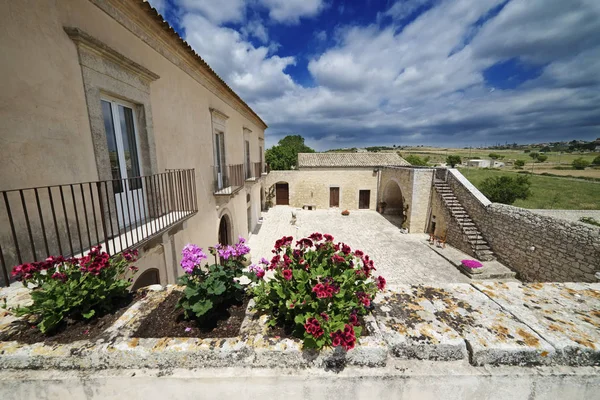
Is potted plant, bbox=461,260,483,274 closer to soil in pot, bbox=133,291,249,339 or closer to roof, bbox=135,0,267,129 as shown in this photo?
soil in pot, bbox=133,291,249,339

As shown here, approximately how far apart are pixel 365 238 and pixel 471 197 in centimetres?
570

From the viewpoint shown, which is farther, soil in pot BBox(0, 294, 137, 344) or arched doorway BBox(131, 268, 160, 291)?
arched doorway BBox(131, 268, 160, 291)

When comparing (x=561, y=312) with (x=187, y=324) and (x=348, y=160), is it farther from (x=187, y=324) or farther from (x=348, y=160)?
(x=348, y=160)

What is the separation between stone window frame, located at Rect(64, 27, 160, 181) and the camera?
2992 mm

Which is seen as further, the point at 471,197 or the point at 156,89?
the point at 471,197

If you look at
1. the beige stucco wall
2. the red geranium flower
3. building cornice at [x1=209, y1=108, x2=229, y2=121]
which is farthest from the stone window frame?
the beige stucco wall

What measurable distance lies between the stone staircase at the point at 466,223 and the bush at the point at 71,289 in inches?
490

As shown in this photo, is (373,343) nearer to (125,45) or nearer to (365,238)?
(125,45)

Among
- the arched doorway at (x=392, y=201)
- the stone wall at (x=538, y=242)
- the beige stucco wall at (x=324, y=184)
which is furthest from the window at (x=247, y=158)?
the arched doorway at (x=392, y=201)

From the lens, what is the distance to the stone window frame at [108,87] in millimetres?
2992

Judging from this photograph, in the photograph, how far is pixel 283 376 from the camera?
129cm

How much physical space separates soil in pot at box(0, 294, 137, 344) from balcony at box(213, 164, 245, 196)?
5574mm

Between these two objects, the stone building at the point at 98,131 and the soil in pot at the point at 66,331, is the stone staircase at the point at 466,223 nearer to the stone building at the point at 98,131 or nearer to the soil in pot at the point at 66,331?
the stone building at the point at 98,131

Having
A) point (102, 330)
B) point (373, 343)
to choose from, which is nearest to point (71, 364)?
point (102, 330)
